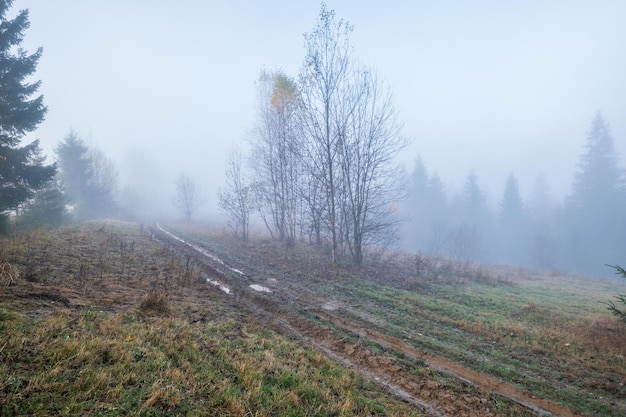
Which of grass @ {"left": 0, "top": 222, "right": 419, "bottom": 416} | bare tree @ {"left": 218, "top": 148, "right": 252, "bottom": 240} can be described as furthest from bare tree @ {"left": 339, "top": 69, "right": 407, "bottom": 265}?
grass @ {"left": 0, "top": 222, "right": 419, "bottom": 416}

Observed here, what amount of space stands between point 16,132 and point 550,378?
2621 cm

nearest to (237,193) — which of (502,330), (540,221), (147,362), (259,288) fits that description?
(259,288)

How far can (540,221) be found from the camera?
2657 inches

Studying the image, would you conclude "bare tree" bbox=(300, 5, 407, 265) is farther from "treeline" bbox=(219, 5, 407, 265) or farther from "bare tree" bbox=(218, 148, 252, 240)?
"bare tree" bbox=(218, 148, 252, 240)

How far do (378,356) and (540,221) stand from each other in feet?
256

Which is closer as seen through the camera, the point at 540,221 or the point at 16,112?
the point at 16,112

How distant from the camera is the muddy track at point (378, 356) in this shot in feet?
17.9

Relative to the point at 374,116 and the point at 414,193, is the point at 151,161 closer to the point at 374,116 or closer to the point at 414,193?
the point at 414,193

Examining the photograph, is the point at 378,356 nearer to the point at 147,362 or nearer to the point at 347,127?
the point at 147,362

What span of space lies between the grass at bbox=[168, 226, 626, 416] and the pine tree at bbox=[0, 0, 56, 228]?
1512 cm

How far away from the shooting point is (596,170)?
5497cm

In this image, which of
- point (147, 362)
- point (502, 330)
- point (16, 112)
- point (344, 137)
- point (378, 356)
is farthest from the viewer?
point (344, 137)

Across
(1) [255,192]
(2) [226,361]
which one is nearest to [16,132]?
(1) [255,192]

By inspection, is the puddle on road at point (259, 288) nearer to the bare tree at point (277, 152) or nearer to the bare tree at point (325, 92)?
the bare tree at point (325, 92)
